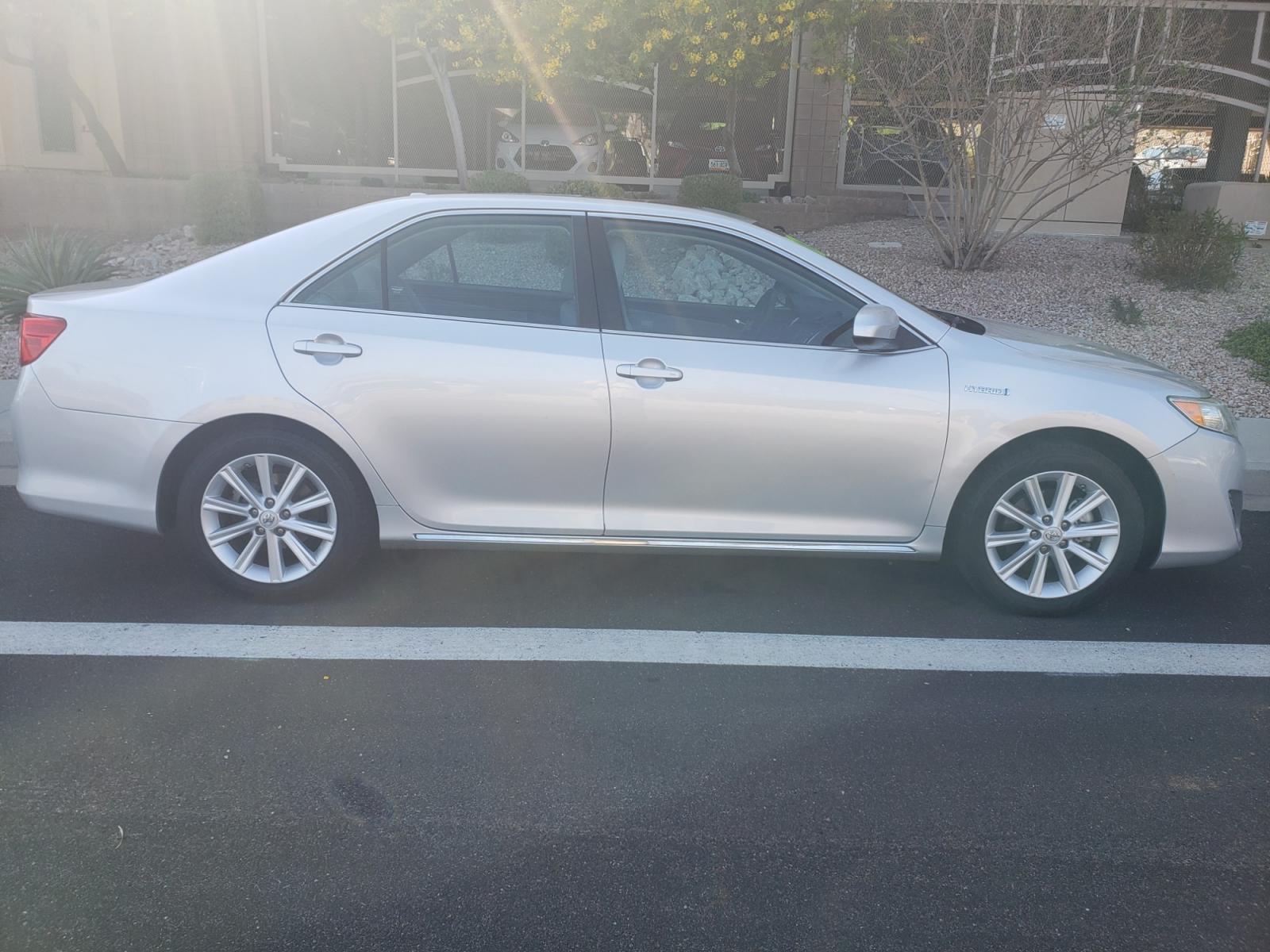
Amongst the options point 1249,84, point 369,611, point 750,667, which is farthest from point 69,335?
point 1249,84

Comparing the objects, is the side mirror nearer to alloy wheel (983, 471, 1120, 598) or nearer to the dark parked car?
alloy wheel (983, 471, 1120, 598)

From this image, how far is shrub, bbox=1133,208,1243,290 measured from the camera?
35.0 feet

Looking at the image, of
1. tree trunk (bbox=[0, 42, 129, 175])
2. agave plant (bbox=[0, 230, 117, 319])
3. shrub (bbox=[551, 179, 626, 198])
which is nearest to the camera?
agave plant (bbox=[0, 230, 117, 319])

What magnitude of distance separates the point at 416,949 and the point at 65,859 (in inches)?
40.4

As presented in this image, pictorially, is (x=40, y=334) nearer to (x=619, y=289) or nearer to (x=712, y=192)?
(x=619, y=289)

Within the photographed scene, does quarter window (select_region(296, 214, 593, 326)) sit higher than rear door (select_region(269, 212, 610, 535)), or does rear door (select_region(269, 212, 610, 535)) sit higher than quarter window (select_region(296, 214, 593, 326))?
quarter window (select_region(296, 214, 593, 326))

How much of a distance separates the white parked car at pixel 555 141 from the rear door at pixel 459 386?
12.4 m

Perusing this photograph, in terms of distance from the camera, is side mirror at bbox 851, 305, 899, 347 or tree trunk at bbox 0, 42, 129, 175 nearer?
side mirror at bbox 851, 305, 899, 347

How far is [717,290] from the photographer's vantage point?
4.79m

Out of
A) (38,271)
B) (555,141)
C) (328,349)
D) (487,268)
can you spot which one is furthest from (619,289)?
(555,141)

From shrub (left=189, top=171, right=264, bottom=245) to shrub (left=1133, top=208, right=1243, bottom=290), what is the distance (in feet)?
32.4

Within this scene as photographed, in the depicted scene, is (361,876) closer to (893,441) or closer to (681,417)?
(681,417)

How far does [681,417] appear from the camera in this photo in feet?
14.3

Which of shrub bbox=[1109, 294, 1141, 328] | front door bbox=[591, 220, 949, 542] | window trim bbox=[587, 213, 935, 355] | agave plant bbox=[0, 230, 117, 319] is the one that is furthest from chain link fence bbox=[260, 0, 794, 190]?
front door bbox=[591, 220, 949, 542]
